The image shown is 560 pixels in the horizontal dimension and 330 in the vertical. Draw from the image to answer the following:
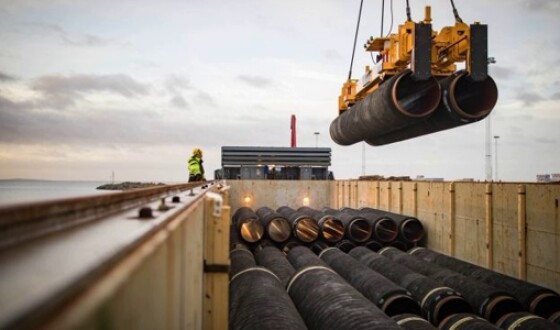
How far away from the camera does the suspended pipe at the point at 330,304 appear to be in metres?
5.22

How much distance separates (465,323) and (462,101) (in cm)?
563

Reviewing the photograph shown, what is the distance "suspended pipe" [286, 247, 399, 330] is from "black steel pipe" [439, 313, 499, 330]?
187 cm

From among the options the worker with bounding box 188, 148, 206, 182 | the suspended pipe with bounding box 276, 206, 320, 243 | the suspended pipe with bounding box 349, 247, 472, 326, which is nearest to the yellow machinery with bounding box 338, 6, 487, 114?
the suspended pipe with bounding box 349, 247, 472, 326

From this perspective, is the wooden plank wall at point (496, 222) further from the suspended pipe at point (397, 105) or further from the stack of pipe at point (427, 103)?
the suspended pipe at point (397, 105)

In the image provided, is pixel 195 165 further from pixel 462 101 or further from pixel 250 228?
pixel 462 101

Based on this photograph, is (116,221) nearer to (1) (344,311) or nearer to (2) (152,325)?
(2) (152,325)

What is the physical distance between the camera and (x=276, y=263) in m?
10.7

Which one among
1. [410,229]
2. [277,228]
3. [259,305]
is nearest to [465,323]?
[259,305]

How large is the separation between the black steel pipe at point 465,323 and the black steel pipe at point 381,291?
0.65 meters

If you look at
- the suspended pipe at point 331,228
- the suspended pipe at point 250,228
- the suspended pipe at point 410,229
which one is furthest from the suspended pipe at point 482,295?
the suspended pipe at point 250,228

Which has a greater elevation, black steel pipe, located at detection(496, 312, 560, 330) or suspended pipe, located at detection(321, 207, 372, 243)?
suspended pipe, located at detection(321, 207, 372, 243)

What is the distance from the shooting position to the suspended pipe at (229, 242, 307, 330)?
516 cm

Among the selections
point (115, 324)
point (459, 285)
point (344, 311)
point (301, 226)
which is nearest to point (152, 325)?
point (115, 324)

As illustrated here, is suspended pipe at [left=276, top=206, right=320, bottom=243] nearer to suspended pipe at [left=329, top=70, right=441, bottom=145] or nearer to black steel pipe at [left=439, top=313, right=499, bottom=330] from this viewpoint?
suspended pipe at [left=329, top=70, right=441, bottom=145]
